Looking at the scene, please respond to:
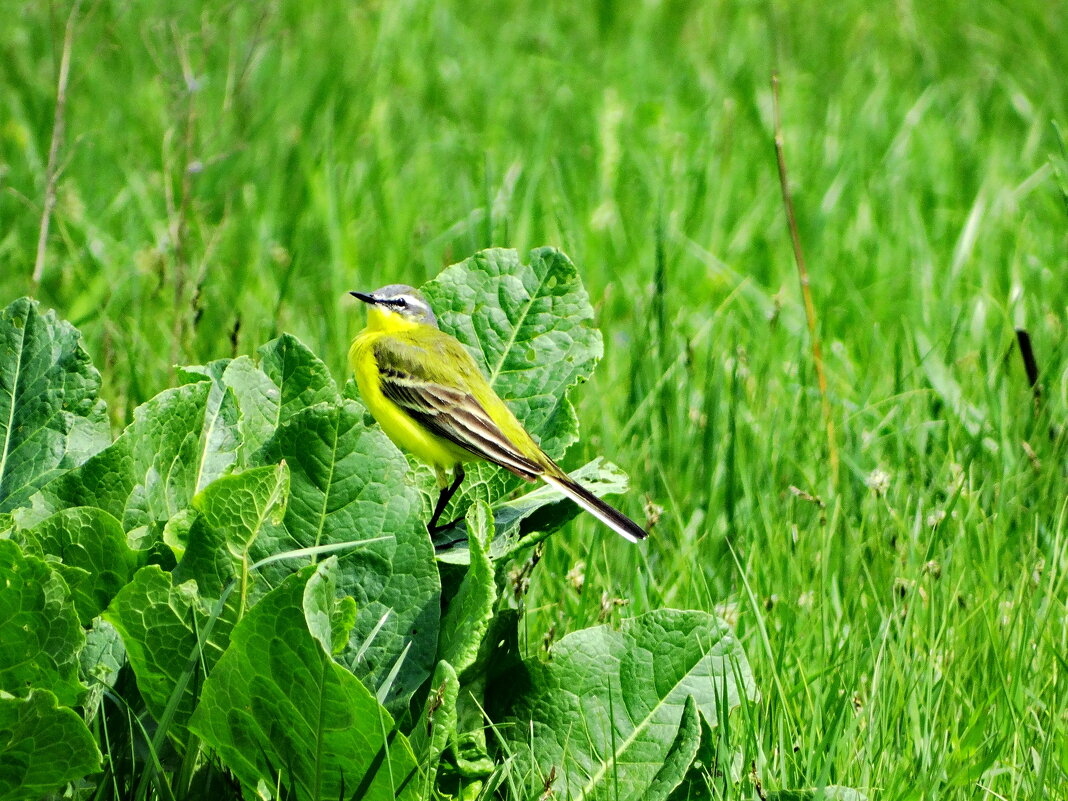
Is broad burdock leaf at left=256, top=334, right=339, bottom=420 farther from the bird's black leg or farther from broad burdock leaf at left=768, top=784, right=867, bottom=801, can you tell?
broad burdock leaf at left=768, top=784, right=867, bottom=801

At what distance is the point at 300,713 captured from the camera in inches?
90.8

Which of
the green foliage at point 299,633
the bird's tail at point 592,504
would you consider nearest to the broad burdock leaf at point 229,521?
the green foliage at point 299,633

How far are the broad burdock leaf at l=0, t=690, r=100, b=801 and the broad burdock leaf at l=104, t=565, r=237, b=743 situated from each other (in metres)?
0.16

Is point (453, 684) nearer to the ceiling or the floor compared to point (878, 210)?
nearer to the ceiling

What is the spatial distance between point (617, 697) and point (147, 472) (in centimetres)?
105

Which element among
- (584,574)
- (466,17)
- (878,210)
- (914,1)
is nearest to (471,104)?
(466,17)

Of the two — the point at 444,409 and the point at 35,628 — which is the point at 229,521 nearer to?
the point at 35,628

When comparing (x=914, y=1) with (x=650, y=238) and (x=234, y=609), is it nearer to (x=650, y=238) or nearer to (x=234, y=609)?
(x=650, y=238)

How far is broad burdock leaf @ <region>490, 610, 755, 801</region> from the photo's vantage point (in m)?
2.64

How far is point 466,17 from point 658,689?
711 centimetres

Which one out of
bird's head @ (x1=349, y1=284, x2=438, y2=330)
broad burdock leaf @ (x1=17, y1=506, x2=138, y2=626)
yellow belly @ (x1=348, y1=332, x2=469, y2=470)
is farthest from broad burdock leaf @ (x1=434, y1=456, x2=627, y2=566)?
bird's head @ (x1=349, y1=284, x2=438, y2=330)

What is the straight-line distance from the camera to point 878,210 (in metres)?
6.70

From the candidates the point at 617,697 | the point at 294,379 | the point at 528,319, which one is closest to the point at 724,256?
the point at 528,319

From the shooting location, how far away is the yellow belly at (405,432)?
378cm
